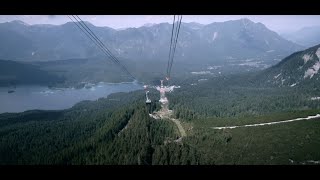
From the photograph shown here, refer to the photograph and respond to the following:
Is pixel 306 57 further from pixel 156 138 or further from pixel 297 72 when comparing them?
pixel 156 138

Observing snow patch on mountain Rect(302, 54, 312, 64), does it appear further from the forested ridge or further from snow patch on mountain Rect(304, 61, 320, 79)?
the forested ridge

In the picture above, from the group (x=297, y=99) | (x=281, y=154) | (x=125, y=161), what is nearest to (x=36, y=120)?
(x=125, y=161)

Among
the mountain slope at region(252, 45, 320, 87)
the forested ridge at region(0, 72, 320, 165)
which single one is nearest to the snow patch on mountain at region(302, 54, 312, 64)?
the mountain slope at region(252, 45, 320, 87)

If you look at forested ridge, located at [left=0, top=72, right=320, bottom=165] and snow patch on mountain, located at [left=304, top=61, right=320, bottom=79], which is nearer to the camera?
forested ridge, located at [left=0, top=72, right=320, bottom=165]

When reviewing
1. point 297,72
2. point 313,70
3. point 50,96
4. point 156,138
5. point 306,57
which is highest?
point 306,57

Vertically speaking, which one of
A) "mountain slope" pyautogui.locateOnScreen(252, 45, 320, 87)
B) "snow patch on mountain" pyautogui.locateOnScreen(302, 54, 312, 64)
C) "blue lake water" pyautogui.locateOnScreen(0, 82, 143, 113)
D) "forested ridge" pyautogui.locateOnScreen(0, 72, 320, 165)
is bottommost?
"forested ridge" pyautogui.locateOnScreen(0, 72, 320, 165)

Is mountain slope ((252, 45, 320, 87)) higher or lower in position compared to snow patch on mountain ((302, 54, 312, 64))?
lower

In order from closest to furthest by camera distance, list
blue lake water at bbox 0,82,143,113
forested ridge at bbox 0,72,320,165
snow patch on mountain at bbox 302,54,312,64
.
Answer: forested ridge at bbox 0,72,320,165
blue lake water at bbox 0,82,143,113
snow patch on mountain at bbox 302,54,312,64

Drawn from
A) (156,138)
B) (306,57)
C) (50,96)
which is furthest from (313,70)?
(156,138)

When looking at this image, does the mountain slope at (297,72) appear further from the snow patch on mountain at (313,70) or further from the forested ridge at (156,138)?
the forested ridge at (156,138)
